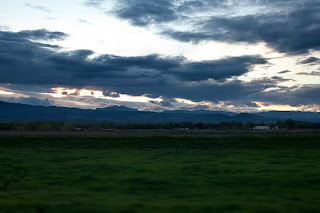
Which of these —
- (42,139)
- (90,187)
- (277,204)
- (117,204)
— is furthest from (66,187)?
(42,139)

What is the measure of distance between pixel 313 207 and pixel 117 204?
782 centimetres

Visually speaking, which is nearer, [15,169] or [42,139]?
[15,169]

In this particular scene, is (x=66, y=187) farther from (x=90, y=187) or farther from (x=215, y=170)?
(x=215, y=170)

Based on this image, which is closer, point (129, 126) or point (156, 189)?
point (156, 189)

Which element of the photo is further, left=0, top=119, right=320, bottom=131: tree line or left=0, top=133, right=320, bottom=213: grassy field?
left=0, top=119, right=320, bottom=131: tree line

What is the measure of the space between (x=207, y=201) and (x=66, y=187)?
8.03 meters

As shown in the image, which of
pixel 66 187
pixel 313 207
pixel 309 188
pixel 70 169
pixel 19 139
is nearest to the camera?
pixel 313 207

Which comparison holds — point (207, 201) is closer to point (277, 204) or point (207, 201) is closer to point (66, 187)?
point (277, 204)

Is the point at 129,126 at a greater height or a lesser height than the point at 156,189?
greater

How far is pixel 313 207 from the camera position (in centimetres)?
1211

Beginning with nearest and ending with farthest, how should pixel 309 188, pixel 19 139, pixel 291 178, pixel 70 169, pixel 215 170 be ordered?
pixel 309 188, pixel 291 178, pixel 215 170, pixel 70 169, pixel 19 139

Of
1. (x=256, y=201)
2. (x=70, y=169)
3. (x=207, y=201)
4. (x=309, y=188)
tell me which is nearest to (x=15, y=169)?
(x=70, y=169)

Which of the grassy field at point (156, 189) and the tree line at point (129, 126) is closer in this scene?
the grassy field at point (156, 189)

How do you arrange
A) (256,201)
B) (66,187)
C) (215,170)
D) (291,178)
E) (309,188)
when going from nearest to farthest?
(256,201) < (309,188) < (66,187) < (291,178) < (215,170)
